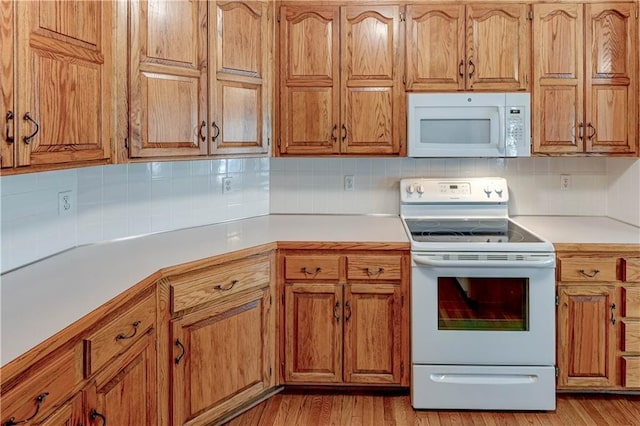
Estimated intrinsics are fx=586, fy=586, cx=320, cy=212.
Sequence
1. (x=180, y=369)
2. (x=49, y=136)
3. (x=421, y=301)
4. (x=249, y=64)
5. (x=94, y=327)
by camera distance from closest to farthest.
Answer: (x=94, y=327) < (x=49, y=136) < (x=180, y=369) < (x=421, y=301) < (x=249, y=64)

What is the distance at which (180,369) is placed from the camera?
231cm

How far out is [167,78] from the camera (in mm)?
2477

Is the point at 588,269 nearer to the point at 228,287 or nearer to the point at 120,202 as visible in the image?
the point at 228,287

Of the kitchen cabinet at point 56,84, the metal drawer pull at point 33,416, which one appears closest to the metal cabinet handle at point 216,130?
the kitchen cabinet at point 56,84

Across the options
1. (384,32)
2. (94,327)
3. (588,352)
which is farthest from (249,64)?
(588,352)

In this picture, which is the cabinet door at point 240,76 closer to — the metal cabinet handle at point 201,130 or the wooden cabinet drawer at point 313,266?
the metal cabinet handle at point 201,130

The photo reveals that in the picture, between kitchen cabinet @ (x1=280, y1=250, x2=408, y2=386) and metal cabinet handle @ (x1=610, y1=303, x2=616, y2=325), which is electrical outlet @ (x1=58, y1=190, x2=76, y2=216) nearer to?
kitchen cabinet @ (x1=280, y1=250, x2=408, y2=386)

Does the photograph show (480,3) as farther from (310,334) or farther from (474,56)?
(310,334)

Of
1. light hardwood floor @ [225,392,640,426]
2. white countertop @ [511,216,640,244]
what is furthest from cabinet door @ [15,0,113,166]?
white countertop @ [511,216,640,244]

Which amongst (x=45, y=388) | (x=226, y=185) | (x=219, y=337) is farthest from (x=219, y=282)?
(x=45, y=388)

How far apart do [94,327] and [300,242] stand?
4.28 ft

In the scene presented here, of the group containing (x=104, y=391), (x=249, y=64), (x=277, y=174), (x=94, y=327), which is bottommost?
(x=104, y=391)

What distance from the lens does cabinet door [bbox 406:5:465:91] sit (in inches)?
122

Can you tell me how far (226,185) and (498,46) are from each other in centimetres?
166
